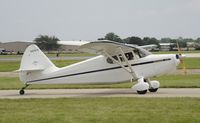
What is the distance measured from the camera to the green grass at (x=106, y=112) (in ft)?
31.7

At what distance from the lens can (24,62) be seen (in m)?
19.2

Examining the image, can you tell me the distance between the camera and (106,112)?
10.9 m

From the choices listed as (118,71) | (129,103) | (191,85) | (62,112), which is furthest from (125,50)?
(62,112)

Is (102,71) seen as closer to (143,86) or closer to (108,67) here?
(108,67)

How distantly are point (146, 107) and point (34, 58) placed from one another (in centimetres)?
893

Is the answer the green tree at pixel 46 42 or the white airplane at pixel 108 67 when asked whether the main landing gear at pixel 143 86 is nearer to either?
the white airplane at pixel 108 67

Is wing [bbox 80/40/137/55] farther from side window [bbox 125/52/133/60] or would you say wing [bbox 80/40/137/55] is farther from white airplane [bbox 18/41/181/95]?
side window [bbox 125/52/133/60]

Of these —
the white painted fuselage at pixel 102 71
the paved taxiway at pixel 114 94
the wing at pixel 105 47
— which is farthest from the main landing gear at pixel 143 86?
the wing at pixel 105 47

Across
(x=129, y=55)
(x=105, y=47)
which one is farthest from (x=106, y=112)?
(x=129, y=55)

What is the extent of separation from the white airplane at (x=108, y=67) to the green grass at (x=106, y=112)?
4.33 meters

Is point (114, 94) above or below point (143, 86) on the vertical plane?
below

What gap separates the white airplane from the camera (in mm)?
17609

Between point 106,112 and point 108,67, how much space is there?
7617 millimetres

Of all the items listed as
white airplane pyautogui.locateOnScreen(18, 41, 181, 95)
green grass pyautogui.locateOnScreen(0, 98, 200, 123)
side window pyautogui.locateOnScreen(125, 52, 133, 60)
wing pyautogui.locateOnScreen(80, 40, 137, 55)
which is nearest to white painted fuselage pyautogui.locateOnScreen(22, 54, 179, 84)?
white airplane pyautogui.locateOnScreen(18, 41, 181, 95)
